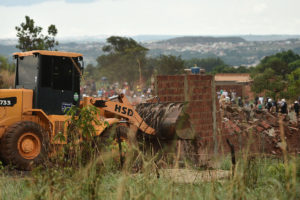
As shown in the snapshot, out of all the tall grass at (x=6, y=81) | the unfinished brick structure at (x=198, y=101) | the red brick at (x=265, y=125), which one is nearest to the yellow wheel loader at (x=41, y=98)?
the unfinished brick structure at (x=198, y=101)

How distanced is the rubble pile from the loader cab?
7152 millimetres

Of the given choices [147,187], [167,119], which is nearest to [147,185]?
[147,187]

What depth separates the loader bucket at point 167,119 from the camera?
11.6 meters

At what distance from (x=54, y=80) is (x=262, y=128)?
40.4ft

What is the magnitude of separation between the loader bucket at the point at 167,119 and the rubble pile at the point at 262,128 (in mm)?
5086

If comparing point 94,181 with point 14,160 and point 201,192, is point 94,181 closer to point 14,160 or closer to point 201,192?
point 201,192

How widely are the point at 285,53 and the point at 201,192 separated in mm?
149100

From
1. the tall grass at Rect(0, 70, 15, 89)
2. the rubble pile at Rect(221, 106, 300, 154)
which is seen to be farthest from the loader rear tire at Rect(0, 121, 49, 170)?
the tall grass at Rect(0, 70, 15, 89)

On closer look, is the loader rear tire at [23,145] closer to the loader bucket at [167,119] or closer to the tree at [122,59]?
the loader bucket at [167,119]

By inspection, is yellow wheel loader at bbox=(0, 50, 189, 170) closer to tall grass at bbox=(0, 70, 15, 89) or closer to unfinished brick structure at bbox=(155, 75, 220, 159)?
unfinished brick structure at bbox=(155, 75, 220, 159)

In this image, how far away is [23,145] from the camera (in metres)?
10.4

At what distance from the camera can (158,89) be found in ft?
42.5

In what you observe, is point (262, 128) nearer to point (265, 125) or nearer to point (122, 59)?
point (265, 125)

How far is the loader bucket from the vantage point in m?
11.6
